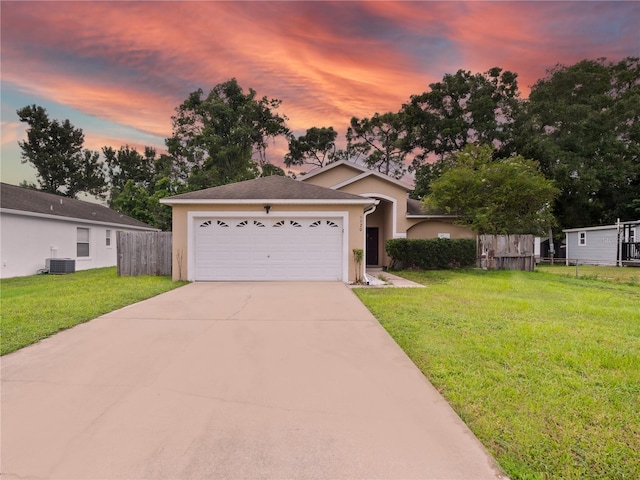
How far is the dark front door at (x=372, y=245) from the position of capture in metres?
17.9

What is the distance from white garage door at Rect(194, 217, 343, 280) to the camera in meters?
10.4

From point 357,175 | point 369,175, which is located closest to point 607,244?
point 369,175

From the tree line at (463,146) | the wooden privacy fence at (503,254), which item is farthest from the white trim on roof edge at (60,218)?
the wooden privacy fence at (503,254)

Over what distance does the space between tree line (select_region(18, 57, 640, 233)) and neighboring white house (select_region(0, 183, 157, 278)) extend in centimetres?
998

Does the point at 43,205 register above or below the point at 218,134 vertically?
below

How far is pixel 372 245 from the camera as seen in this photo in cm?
1792

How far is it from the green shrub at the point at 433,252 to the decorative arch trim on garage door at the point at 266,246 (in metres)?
4.84

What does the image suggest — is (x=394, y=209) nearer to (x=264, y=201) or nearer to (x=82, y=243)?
(x=264, y=201)

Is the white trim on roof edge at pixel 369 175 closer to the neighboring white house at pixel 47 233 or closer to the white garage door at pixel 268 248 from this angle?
the white garage door at pixel 268 248

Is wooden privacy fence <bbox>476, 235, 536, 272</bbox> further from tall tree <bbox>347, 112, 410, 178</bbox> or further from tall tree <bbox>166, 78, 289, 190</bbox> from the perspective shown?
tall tree <bbox>166, 78, 289, 190</bbox>

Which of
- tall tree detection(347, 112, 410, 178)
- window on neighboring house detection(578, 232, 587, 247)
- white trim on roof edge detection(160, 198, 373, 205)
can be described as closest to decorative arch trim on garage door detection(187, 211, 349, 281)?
white trim on roof edge detection(160, 198, 373, 205)

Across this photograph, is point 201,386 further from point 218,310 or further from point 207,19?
point 207,19

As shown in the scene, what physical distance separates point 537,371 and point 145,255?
12.6 metres

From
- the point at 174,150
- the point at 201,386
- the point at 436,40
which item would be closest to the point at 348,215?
the point at 436,40
